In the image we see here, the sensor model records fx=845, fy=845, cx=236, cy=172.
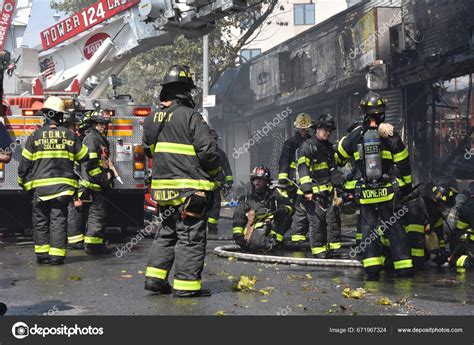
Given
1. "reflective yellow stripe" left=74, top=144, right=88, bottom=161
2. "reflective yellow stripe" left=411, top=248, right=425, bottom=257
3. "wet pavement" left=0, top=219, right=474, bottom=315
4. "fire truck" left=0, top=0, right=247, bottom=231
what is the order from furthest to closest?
"fire truck" left=0, top=0, right=247, bottom=231 → "reflective yellow stripe" left=74, top=144, right=88, bottom=161 → "reflective yellow stripe" left=411, top=248, right=425, bottom=257 → "wet pavement" left=0, top=219, right=474, bottom=315

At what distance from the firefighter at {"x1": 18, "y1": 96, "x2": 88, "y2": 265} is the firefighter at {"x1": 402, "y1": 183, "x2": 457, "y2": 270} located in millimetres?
3689

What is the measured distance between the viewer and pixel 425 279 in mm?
8133

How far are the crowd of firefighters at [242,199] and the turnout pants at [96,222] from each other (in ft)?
0.04

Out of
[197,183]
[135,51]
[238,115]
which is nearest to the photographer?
[197,183]

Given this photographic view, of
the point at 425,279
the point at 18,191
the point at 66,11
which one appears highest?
the point at 66,11

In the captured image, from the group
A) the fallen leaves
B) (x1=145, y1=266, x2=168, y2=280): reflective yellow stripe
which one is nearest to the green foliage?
(x1=145, y1=266, x2=168, y2=280): reflective yellow stripe

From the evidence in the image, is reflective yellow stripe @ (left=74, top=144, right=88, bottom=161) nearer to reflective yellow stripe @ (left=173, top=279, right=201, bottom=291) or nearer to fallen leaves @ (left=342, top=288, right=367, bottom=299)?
reflective yellow stripe @ (left=173, top=279, right=201, bottom=291)

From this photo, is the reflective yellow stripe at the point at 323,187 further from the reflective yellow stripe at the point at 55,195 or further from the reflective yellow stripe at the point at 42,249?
the reflective yellow stripe at the point at 42,249

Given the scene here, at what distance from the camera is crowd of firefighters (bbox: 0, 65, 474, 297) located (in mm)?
6926

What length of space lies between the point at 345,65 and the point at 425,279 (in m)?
14.0

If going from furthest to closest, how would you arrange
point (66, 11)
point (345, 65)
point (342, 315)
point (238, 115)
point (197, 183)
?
A: point (66, 11) < point (238, 115) < point (345, 65) < point (197, 183) < point (342, 315)

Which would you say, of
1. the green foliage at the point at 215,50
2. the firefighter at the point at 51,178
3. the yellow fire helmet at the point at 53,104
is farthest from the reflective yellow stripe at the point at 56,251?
the green foliage at the point at 215,50
